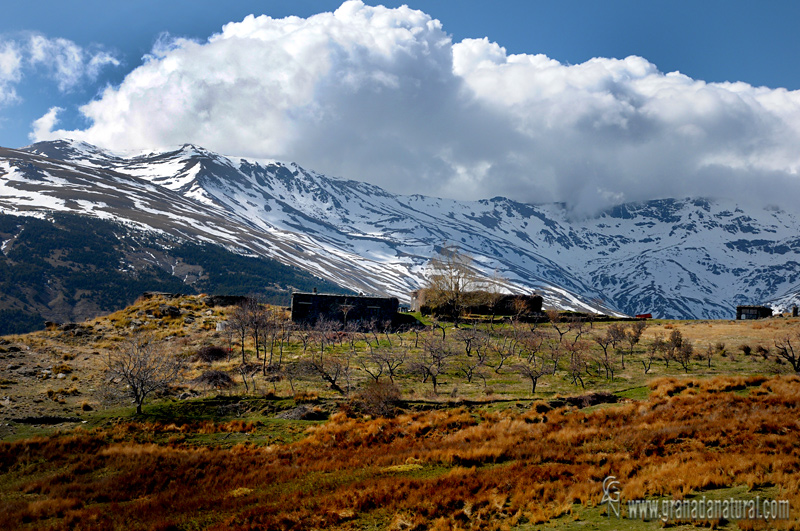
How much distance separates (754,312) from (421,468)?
9220 cm

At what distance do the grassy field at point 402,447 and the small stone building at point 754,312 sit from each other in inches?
1906

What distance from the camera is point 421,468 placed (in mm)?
20031

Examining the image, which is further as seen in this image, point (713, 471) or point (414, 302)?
point (414, 302)

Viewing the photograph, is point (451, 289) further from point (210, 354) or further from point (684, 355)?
point (684, 355)

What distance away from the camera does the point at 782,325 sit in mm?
62500

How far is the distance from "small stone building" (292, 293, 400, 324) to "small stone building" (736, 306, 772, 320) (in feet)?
207

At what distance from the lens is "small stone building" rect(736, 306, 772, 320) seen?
87375mm

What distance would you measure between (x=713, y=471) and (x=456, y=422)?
14817 millimetres

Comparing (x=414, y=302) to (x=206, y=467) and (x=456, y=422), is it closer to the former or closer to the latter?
(x=456, y=422)

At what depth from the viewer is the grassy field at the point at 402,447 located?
15.0 metres

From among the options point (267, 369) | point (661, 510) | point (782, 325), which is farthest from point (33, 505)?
point (782, 325)

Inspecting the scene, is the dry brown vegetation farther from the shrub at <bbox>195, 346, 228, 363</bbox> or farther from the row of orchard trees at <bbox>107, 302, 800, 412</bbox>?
the shrub at <bbox>195, 346, 228, 363</bbox>

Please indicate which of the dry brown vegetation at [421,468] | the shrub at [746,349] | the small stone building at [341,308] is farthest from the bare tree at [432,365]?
the shrub at [746,349]

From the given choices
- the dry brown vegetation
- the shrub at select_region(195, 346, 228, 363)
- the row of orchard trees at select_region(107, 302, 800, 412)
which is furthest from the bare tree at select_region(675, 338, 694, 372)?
the shrub at select_region(195, 346, 228, 363)
